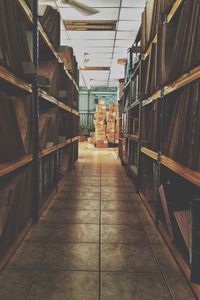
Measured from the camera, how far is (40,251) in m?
1.74

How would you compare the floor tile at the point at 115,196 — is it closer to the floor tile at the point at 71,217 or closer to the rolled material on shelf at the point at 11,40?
the floor tile at the point at 71,217

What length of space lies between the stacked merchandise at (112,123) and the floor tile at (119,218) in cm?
848

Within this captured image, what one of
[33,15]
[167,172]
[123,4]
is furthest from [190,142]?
[123,4]

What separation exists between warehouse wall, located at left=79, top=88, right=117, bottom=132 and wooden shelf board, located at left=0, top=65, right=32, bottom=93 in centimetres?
1428

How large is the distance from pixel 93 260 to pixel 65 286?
310mm

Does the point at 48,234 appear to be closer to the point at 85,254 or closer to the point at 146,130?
the point at 85,254

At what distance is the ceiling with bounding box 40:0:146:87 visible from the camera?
487 centimetres

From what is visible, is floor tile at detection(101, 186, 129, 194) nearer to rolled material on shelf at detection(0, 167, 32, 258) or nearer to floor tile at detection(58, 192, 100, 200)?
floor tile at detection(58, 192, 100, 200)

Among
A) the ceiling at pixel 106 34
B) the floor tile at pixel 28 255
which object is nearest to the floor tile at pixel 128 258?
the floor tile at pixel 28 255

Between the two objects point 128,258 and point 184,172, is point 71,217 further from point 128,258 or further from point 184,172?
point 184,172

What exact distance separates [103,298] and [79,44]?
7.04 meters

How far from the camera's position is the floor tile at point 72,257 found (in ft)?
5.10

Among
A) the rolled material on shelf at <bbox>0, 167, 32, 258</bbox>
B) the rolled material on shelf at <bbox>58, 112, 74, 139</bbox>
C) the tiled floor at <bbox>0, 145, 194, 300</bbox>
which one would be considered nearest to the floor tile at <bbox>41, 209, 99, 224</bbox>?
the tiled floor at <bbox>0, 145, 194, 300</bbox>

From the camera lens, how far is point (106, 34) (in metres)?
6.45
